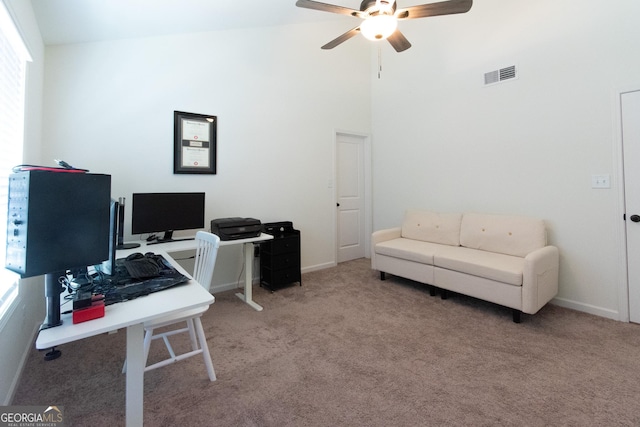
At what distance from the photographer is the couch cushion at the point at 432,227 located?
356cm

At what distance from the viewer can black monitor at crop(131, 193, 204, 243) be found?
2.70 meters

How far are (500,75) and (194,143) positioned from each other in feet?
11.7

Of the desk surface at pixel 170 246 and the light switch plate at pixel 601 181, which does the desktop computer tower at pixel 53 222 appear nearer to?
the desk surface at pixel 170 246

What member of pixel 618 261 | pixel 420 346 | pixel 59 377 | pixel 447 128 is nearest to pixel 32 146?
pixel 59 377

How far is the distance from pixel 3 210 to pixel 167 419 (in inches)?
58.9

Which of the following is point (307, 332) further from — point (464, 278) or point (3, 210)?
point (3, 210)

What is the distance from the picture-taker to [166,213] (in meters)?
2.84

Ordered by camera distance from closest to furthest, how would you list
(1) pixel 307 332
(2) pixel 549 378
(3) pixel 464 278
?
(2) pixel 549 378 < (1) pixel 307 332 < (3) pixel 464 278

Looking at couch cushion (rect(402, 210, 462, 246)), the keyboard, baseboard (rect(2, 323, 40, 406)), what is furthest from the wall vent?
baseboard (rect(2, 323, 40, 406))

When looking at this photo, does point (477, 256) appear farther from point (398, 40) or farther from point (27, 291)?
point (27, 291)

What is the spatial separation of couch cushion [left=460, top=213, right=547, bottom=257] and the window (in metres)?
3.94

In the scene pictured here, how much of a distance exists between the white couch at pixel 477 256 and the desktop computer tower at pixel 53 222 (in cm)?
293

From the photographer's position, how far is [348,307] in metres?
2.92

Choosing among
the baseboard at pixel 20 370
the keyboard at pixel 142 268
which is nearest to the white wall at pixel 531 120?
the keyboard at pixel 142 268
